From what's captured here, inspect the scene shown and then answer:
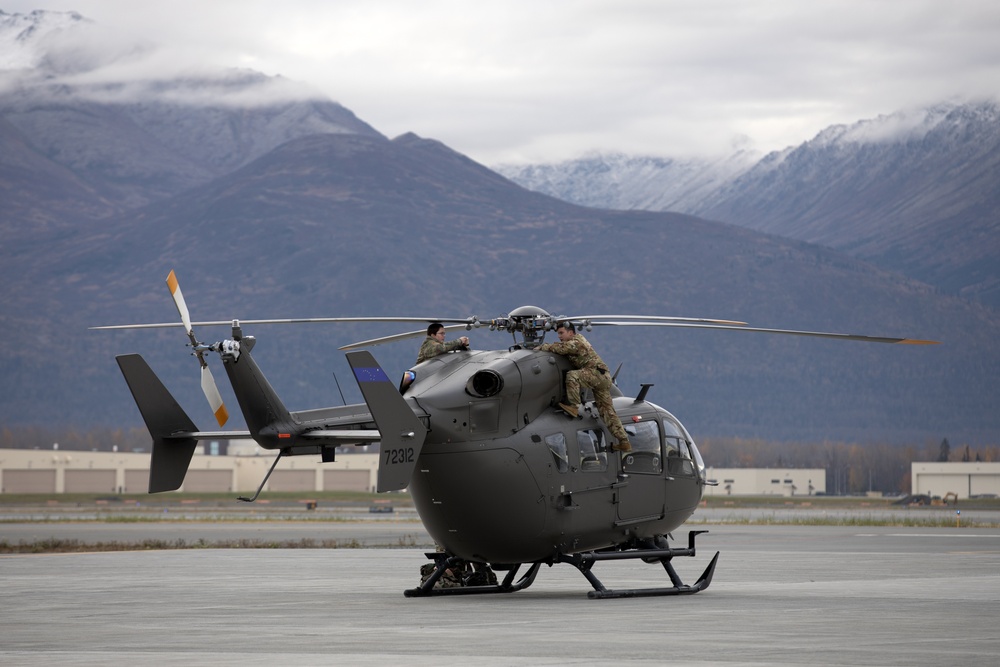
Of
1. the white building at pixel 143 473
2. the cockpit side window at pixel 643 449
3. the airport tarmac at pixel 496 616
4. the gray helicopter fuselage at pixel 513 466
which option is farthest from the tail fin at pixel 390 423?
the white building at pixel 143 473

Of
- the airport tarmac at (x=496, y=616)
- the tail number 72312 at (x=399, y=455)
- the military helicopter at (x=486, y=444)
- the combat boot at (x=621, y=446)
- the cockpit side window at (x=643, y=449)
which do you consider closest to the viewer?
the airport tarmac at (x=496, y=616)

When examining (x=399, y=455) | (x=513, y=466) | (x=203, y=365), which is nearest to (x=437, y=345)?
(x=513, y=466)

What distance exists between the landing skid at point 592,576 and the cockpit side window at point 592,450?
1463 mm

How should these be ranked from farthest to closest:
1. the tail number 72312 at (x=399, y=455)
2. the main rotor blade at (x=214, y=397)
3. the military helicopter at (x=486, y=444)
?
the military helicopter at (x=486, y=444) < the main rotor blade at (x=214, y=397) < the tail number 72312 at (x=399, y=455)

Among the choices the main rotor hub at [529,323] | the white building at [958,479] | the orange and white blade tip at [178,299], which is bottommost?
the white building at [958,479]

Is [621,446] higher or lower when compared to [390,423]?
lower

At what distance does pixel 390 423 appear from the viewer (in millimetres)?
22781

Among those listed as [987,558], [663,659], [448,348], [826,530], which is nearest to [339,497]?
[826,530]

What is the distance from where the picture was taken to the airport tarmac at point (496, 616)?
53.3 feet

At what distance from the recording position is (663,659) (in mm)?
15758

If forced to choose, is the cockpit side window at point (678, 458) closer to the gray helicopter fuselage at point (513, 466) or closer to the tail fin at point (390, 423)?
the gray helicopter fuselage at point (513, 466)

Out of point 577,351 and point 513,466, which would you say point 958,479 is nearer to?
point 577,351

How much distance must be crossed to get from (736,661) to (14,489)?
173 meters

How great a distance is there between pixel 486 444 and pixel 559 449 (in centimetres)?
137
